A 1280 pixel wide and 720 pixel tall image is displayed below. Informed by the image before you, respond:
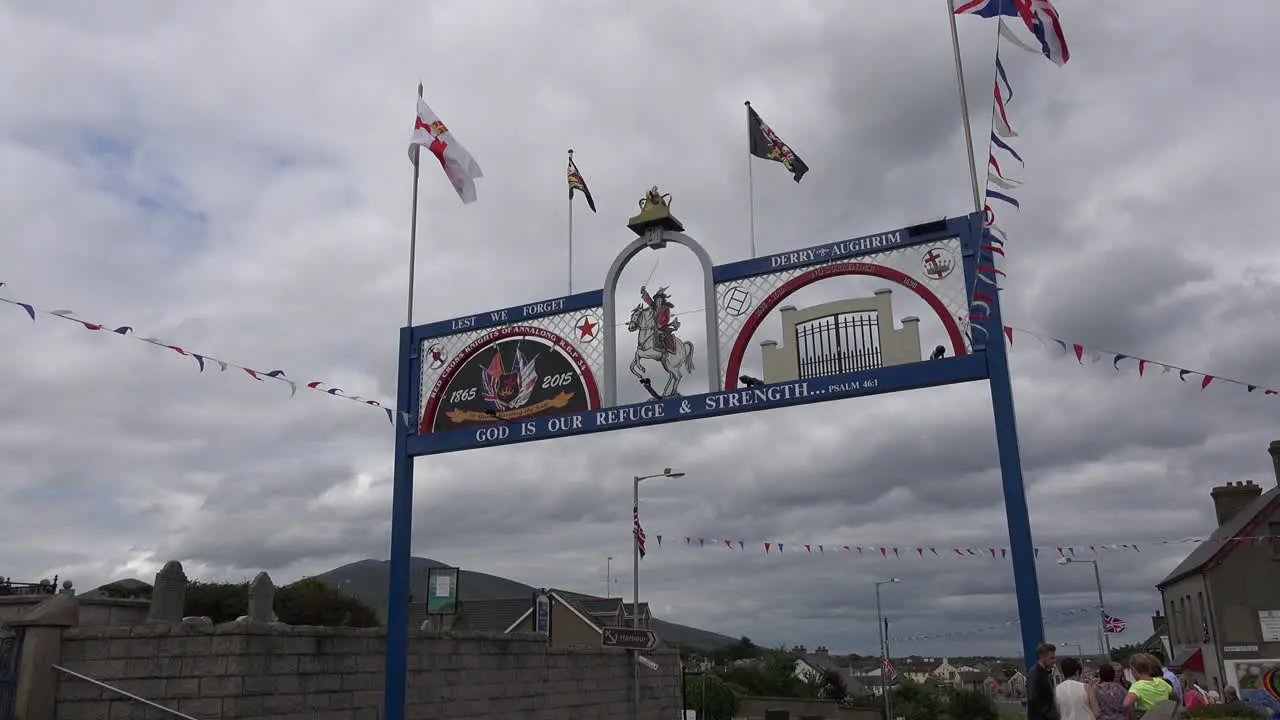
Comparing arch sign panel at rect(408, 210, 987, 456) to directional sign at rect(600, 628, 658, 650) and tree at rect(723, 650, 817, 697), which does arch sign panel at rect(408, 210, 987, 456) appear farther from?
tree at rect(723, 650, 817, 697)

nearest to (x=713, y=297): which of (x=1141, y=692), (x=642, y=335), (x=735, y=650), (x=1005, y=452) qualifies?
(x=642, y=335)

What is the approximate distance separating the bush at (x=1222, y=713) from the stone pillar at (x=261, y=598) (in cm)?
1326

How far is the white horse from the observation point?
1410 cm

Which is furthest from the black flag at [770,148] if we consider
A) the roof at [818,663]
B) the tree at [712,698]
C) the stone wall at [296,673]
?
the roof at [818,663]

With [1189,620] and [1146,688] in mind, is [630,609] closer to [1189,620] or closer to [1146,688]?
[1189,620]

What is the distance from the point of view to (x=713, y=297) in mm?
14125

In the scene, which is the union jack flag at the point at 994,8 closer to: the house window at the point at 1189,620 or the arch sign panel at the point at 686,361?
the arch sign panel at the point at 686,361

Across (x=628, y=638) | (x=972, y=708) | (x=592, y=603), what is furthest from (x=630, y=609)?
(x=628, y=638)

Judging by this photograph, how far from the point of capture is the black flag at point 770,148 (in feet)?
48.7

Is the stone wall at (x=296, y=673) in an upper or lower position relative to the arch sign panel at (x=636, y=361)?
lower

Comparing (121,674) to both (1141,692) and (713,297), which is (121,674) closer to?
(713,297)

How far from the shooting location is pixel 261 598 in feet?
53.2

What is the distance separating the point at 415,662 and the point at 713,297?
8.65 m

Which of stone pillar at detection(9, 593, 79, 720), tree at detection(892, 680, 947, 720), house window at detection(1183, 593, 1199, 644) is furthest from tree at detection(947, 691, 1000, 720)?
stone pillar at detection(9, 593, 79, 720)
